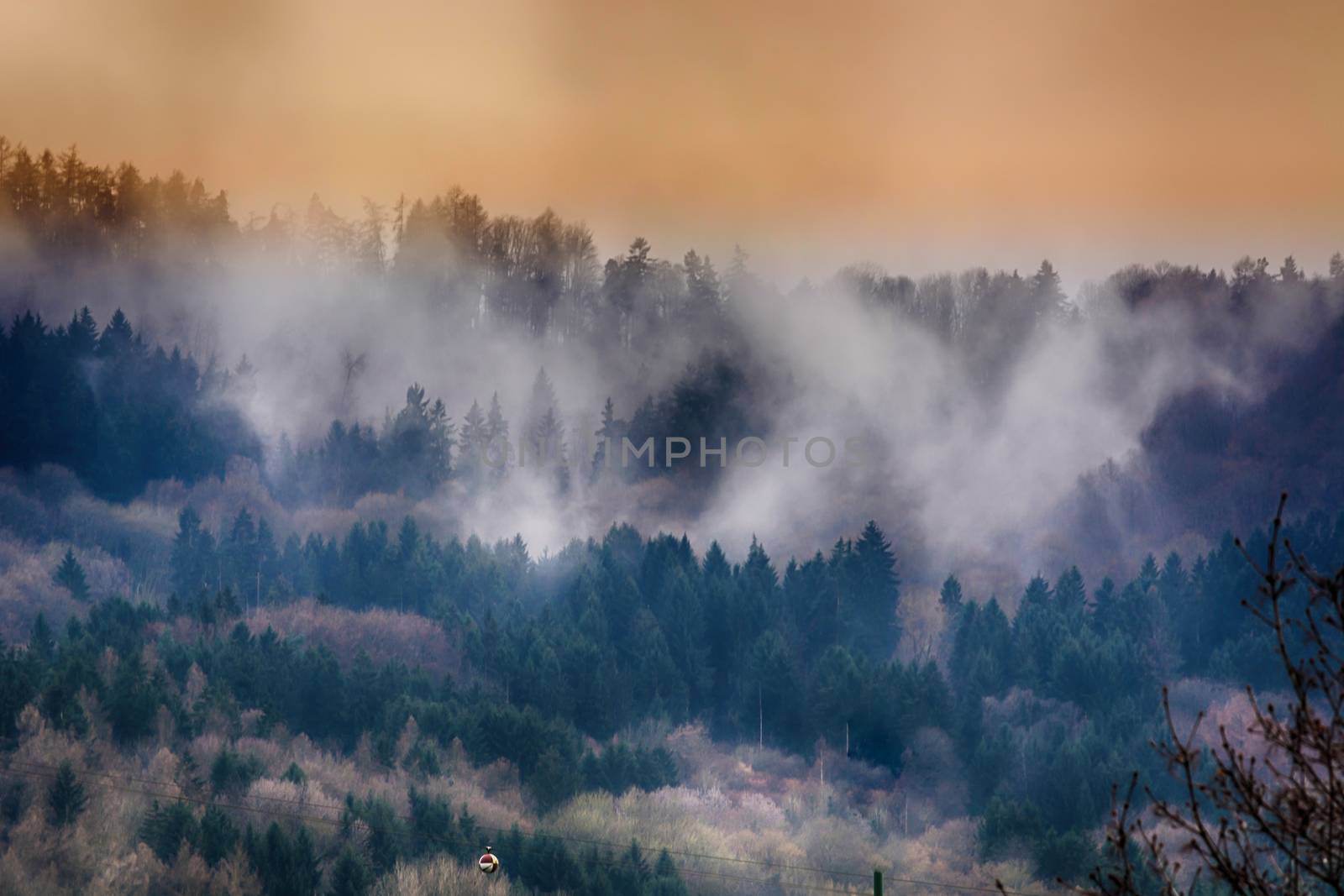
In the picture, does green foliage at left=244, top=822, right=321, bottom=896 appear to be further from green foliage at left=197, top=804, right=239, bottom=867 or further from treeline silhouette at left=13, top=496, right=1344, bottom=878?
treeline silhouette at left=13, top=496, right=1344, bottom=878

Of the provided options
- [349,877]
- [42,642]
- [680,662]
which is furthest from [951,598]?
[42,642]

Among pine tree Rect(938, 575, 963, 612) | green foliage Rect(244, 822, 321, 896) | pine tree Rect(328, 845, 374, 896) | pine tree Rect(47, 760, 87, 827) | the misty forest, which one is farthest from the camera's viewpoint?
pine tree Rect(938, 575, 963, 612)

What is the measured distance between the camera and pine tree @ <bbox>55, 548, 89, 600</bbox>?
65.1 m

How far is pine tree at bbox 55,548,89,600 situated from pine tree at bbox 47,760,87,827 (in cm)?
1804

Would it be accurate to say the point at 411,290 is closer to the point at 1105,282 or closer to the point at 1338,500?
the point at 1105,282

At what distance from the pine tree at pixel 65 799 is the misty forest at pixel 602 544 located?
0.22 metres

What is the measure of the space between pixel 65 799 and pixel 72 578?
20.0 meters

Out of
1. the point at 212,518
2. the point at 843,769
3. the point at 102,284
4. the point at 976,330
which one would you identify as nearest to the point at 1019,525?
the point at 976,330

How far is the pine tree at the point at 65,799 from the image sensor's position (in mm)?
47000

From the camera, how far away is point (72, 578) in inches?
2574

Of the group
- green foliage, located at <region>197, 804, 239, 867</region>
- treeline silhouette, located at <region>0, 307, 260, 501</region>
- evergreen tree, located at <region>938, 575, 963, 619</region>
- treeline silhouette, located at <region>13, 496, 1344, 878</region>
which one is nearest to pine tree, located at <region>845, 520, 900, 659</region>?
treeline silhouette, located at <region>13, 496, 1344, 878</region>

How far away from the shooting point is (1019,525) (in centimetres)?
7231

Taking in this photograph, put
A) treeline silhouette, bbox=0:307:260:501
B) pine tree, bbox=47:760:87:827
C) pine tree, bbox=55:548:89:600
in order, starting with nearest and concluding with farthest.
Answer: pine tree, bbox=47:760:87:827 → pine tree, bbox=55:548:89:600 → treeline silhouette, bbox=0:307:260:501

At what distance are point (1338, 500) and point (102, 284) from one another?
61.3 m
